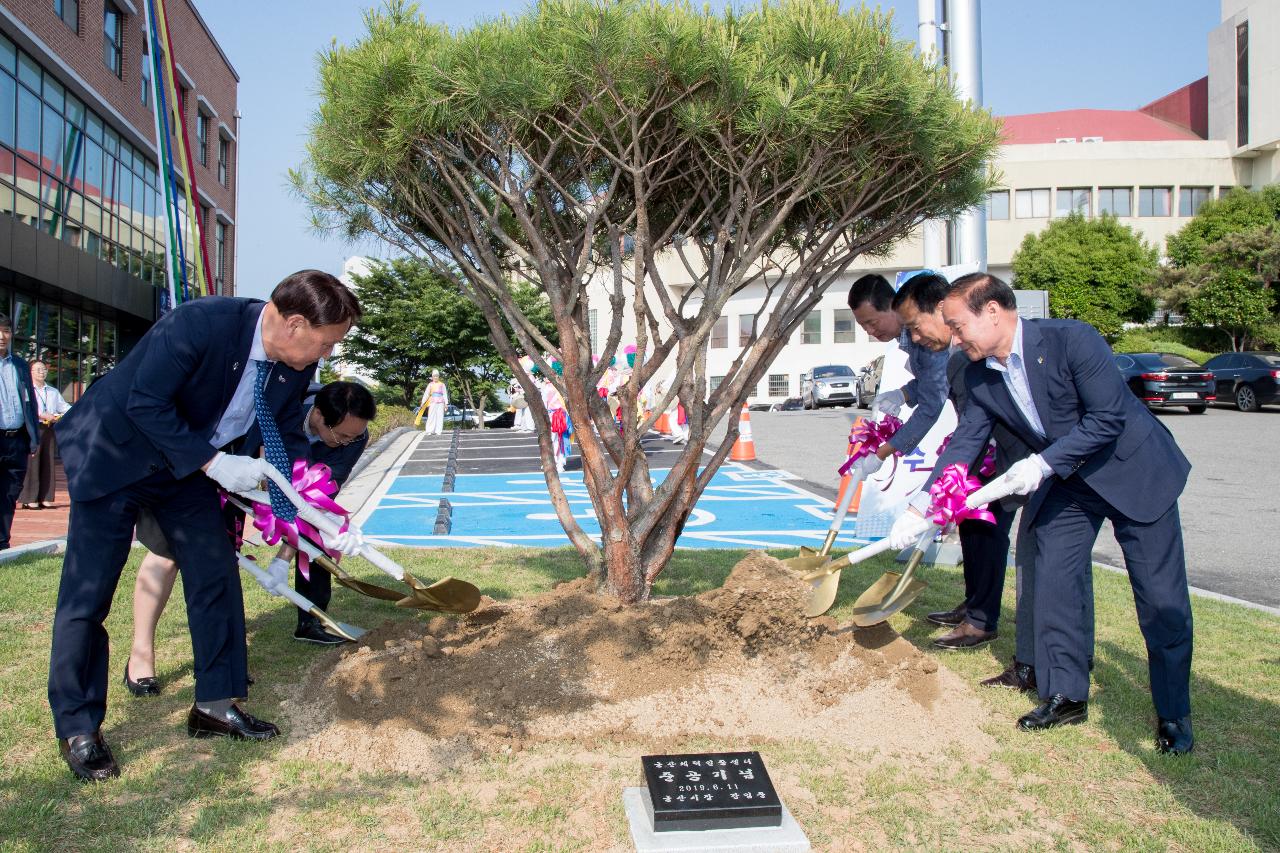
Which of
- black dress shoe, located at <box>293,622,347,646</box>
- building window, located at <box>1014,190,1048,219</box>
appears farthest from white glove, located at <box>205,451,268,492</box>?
building window, located at <box>1014,190,1048,219</box>

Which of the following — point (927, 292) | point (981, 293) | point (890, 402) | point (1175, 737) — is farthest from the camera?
point (890, 402)

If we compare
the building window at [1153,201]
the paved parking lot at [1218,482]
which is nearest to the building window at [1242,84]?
the building window at [1153,201]

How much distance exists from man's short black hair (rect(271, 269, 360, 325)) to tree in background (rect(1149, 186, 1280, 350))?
40162 mm

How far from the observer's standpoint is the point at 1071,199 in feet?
170

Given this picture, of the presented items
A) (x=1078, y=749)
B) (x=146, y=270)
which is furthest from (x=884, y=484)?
(x=146, y=270)

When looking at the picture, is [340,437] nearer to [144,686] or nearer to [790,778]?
[144,686]

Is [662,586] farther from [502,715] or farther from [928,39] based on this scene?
[928,39]

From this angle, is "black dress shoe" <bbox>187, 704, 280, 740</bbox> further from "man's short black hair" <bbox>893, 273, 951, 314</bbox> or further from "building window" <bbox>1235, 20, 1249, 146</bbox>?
"building window" <bbox>1235, 20, 1249, 146</bbox>

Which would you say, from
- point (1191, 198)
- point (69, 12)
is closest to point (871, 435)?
point (69, 12)

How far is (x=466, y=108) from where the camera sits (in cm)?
428

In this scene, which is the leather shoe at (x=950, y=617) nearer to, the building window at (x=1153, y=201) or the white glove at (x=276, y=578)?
the white glove at (x=276, y=578)

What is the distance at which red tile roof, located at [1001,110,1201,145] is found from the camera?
5534cm

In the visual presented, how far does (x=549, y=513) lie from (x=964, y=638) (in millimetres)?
6549

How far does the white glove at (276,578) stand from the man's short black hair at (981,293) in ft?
10.3
